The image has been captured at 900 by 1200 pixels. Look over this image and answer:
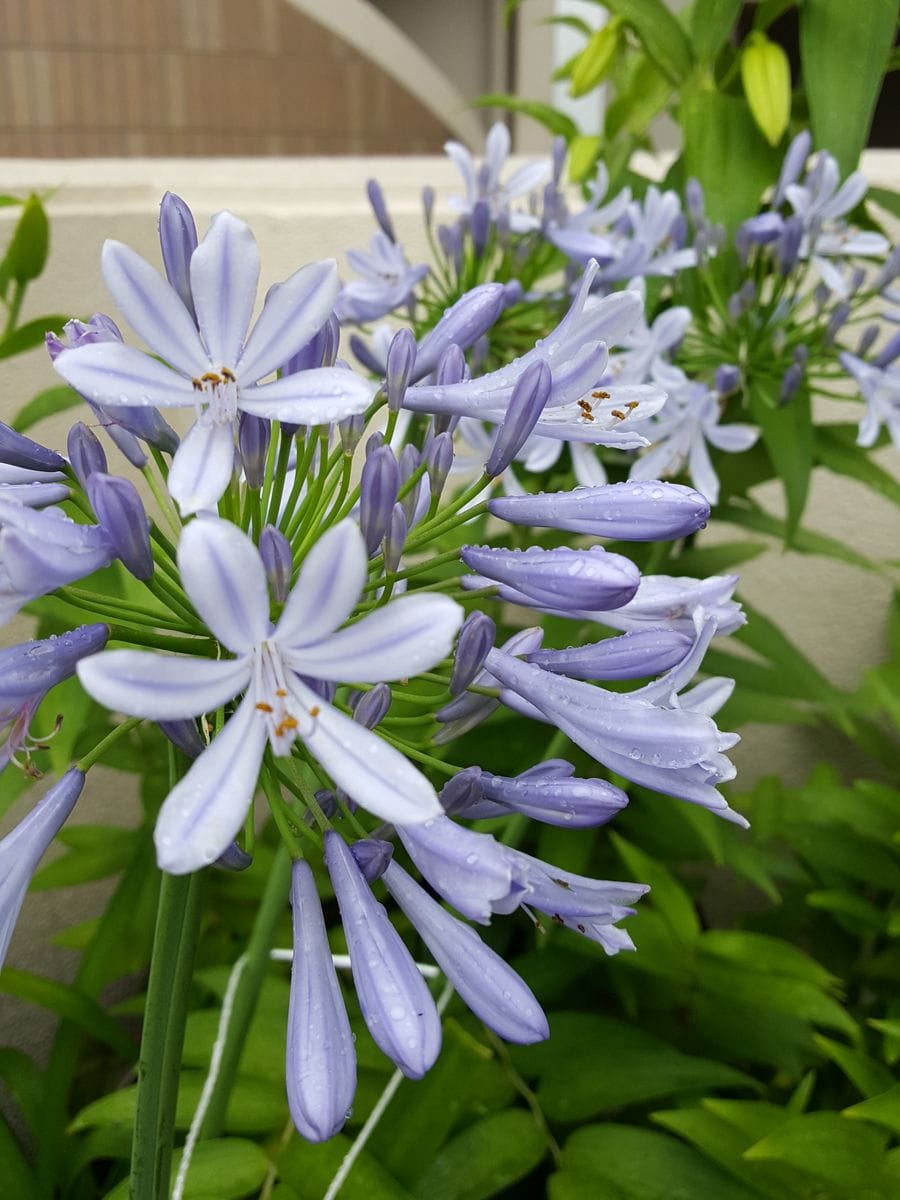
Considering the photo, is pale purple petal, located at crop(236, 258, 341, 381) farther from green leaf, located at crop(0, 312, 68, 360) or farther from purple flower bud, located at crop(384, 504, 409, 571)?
green leaf, located at crop(0, 312, 68, 360)

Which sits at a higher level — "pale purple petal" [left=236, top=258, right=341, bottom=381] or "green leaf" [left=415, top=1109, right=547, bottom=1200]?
"pale purple petal" [left=236, top=258, right=341, bottom=381]

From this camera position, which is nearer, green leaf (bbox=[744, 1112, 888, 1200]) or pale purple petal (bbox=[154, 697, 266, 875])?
pale purple petal (bbox=[154, 697, 266, 875])

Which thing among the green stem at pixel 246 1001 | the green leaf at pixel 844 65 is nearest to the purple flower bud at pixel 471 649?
the green stem at pixel 246 1001

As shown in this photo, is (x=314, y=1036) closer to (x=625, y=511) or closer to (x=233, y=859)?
(x=233, y=859)

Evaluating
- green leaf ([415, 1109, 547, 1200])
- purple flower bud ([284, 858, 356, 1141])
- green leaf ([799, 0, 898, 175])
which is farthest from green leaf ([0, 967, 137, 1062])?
green leaf ([799, 0, 898, 175])

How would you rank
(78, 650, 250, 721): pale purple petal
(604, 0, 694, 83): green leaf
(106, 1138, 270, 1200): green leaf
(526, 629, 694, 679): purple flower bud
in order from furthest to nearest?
(604, 0, 694, 83): green leaf, (106, 1138, 270, 1200): green leaf, (526, 629, 694, 679): purple flower bud, (78, 650, 250, 721): pale purple petal

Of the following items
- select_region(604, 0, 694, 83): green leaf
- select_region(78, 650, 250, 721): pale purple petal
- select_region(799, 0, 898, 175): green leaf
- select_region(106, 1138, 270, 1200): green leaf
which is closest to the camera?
select_region(78, 650, 250, 721): pale purple petal
